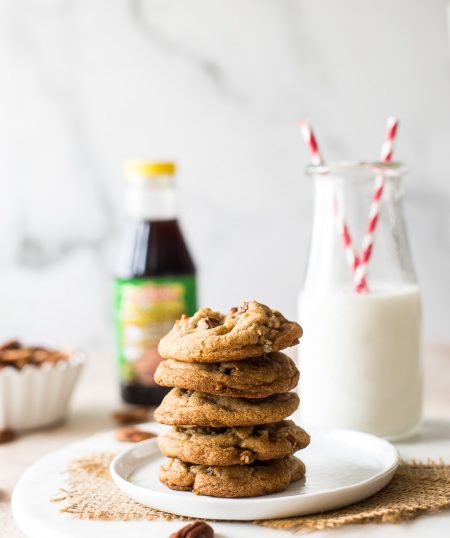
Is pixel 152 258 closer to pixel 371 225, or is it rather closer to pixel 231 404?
pixel 371 225

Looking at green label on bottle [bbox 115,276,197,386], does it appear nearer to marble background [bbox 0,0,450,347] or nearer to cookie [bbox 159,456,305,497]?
cookie [bbox 159,456,305,497]

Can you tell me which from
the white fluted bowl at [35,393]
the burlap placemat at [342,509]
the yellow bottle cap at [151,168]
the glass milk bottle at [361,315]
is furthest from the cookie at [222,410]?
the yellow bottle cap at [151,168]

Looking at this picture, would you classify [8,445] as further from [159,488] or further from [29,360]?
[159,488]

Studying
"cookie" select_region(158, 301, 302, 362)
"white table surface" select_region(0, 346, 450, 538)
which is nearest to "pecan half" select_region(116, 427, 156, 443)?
"white table surface" select_region(0, 346, 450, 538)

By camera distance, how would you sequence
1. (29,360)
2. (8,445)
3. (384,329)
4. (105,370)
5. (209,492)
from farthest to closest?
(105,370)
(29,360)
(8,445)
(384,329)
(209,492)

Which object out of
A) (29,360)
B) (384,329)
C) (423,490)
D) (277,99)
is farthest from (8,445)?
(277,99)

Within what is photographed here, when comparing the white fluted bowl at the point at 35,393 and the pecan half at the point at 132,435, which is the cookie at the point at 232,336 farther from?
the white fluted bowl at the point at 35,393

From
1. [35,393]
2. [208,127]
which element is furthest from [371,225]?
[208,127]
